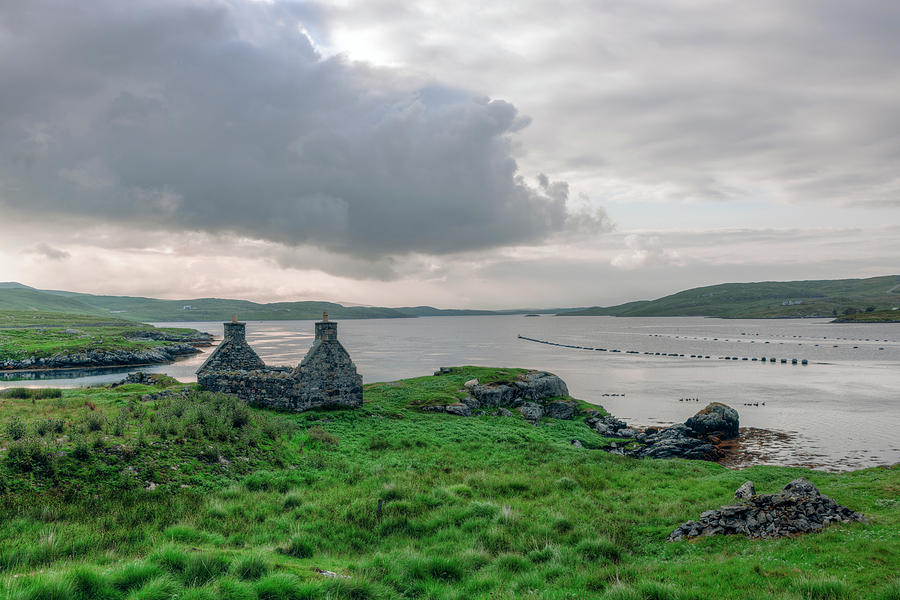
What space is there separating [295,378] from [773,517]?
24.7 m

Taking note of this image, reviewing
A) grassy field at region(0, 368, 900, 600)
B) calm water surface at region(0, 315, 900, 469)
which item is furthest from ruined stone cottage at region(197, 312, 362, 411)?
calm water surface at region(0, 315, 900, 469)

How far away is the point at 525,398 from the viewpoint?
44.2m

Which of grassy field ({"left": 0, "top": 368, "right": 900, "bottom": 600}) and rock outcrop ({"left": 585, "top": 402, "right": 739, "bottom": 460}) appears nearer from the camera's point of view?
grassy field ({"left": 0, "top": 368, "right": 900, "bottom": 600})

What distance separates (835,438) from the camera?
129ft

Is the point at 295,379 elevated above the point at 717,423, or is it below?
above

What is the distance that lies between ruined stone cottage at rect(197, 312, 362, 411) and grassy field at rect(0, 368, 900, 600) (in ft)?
20.1

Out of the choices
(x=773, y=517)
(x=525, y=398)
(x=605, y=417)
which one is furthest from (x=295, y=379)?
(x=605, y=417)

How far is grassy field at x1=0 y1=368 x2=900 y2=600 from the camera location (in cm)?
779

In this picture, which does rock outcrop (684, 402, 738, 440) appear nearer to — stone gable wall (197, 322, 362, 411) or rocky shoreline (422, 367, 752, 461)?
rocky shoreline (422, 367, 752, 461)

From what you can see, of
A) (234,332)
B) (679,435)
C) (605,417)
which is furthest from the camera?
(605,417)

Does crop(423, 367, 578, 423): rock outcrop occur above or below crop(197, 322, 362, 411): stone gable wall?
below

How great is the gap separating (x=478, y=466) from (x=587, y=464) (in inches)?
233

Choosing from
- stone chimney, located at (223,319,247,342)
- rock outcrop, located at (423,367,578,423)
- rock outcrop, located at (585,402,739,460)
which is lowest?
rock outcrop, located at (585,402,739,460)

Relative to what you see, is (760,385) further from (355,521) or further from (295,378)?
(355,521)
